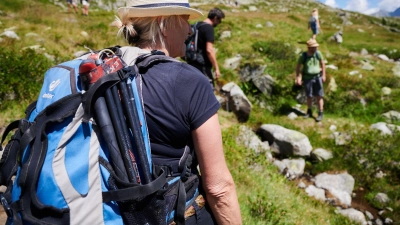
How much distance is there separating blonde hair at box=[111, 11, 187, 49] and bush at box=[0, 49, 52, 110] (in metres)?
5.45

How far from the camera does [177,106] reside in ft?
5.49

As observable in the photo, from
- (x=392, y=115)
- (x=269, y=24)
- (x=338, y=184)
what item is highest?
(x=338, y=184)

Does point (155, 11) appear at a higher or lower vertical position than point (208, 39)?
higher

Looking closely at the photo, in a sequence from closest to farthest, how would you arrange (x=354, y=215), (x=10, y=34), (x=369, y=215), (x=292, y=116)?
(x=354, y=215) → (x=369, y=215) → (x=10, y=34) → (x=292, y=116)

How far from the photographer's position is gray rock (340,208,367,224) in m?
6.70

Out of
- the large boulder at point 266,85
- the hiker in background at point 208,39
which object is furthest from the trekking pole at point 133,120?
the large boulder at point 266,85

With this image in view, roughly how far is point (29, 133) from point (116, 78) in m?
0.46

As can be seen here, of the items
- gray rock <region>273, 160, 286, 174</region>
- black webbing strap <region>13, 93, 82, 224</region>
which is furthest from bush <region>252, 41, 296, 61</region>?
black webbing strap <region>13, 93, 82, 224</region>

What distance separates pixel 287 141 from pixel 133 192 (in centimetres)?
768

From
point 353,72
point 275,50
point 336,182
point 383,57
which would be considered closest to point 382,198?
point 336,182

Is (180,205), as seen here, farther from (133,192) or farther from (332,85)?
(332,85)

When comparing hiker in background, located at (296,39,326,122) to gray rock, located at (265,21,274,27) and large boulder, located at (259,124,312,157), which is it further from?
gray rock, located at (265,21,274,27)

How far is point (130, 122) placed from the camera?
Answer: 5.12ft

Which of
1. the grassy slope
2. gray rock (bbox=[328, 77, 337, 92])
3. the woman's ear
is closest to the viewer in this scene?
the woman's ear
